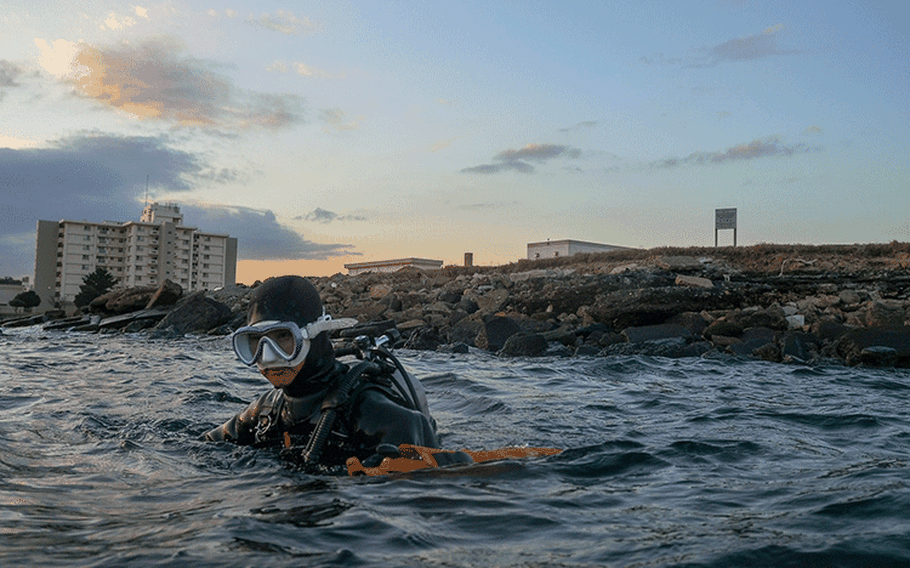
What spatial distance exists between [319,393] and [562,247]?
41855 millimetres

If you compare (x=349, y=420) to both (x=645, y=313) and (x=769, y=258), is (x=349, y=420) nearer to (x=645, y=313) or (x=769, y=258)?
(x=645, y=313)

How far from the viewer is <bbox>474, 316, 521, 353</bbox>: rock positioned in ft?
42.0

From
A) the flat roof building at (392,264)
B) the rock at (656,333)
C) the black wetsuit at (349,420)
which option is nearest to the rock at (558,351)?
the rock at (656,333)

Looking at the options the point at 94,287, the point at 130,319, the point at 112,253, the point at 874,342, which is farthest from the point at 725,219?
the point at 112,253

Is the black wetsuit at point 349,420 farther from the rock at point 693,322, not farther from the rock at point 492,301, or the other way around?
the rock at point 492,301

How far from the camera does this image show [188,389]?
338 inches

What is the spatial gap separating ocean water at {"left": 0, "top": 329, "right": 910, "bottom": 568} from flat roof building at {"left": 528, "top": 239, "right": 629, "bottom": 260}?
3721 cm

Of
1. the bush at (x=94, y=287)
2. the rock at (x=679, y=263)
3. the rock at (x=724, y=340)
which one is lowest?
the bush at (x=94, y=287)

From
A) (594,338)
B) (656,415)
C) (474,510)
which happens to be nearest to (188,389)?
(656,415)

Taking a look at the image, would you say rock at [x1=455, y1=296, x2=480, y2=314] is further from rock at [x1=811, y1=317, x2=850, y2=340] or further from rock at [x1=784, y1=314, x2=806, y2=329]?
rock at [x1=811, y1=317, x2=850, y2=340]

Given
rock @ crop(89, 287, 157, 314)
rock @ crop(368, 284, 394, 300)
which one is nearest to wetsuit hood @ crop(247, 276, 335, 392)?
rock @ crop(368, 284, 394, 300)

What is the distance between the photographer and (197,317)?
777 inches

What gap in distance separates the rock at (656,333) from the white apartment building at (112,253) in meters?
92.1

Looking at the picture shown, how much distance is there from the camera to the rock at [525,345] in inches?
473
